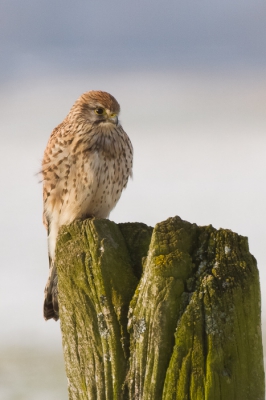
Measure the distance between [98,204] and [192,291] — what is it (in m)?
3.17

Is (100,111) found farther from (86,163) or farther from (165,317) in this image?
(165,317)

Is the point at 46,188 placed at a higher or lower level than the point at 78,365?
higher

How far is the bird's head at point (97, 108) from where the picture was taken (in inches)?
226

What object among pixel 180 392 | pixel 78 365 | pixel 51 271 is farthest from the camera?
pixel 51 271

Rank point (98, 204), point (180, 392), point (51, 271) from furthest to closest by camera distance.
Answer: point (98, 204)
point (51, 271)
point (180, 392)

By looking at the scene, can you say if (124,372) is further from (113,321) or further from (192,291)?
(192,291)

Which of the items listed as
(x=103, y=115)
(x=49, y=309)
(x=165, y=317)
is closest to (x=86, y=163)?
(x=103, y=115)

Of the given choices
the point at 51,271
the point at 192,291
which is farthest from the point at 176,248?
the point at 51,271

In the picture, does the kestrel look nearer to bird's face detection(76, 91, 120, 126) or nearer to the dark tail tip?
bird's face detection(76, 91, 120, 126)

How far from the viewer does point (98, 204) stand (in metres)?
5.64

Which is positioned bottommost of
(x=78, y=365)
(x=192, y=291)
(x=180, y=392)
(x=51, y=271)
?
(x=180, y=392)

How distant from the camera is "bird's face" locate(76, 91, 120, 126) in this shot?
5730 mm

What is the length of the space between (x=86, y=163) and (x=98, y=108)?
0.65m

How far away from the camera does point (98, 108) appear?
5.84m
